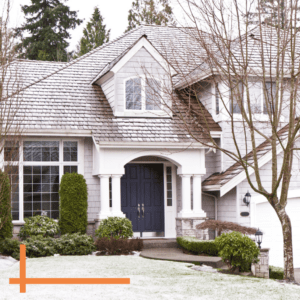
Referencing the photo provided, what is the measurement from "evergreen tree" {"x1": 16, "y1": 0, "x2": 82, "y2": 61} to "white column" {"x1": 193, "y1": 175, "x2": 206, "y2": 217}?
1889 cm

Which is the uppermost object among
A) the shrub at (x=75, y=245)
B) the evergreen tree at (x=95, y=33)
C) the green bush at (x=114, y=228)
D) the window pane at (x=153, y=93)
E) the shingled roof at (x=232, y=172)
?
the evergreen tree at (x=95, y=33)

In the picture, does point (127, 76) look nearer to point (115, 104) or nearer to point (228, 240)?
point (115, 104)

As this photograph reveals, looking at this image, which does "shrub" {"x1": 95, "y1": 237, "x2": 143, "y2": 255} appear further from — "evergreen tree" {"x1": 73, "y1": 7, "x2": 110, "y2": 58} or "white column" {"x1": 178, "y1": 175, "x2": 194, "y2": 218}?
"evergreen tree" {"x1": 73, "y1": 7, "x2": 110, "y2": 58}

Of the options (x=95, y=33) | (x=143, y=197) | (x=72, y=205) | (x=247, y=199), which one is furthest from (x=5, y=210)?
(x=95, y=33)

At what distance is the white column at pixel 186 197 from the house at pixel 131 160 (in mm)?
31

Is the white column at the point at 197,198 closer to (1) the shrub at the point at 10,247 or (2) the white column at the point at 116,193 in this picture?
(2) the white column at the point at 116,193

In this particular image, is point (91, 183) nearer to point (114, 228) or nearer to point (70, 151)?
point (70, 151)

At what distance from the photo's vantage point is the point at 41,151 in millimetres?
15086

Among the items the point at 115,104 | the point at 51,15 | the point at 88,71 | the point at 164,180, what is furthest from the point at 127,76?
the point at 51,15

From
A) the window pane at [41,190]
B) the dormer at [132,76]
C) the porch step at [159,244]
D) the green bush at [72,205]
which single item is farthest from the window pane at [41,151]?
the porch step at [159,244]

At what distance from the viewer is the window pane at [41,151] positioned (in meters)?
15.0

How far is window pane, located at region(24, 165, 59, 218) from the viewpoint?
588 inches

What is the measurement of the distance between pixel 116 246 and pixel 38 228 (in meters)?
2.42

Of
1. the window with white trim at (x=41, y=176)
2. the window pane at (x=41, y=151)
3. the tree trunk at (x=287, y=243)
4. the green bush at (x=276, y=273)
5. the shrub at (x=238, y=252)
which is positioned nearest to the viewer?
the tree trunk at (x=287, y=243)
